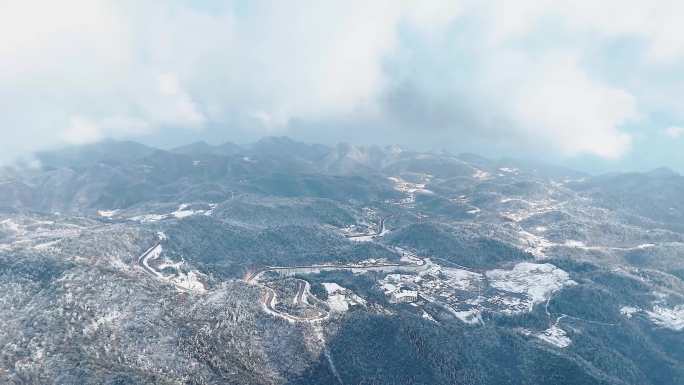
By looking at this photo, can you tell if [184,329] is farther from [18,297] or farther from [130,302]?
[18,297]

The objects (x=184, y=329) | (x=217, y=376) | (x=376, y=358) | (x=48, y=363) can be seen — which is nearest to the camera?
(x=48, y=363)

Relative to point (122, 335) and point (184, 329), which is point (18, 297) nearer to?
point (122, 335)

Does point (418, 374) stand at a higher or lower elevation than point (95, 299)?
lower

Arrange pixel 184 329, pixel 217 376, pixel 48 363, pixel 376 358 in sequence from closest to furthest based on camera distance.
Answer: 1. pixel 48 363
2. pixel 217 376
3. pixel 184 329
4. pixel 376 358

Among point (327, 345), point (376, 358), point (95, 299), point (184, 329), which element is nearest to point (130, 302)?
point (95, 299)

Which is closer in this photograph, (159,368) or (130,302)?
(159,368)

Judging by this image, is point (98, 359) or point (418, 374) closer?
point (98, 359)

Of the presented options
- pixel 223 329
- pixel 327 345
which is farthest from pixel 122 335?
pixel 327 345

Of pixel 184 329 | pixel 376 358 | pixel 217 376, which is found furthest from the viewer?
pixel 376 358

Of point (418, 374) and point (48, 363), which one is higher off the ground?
point (48, 363)
